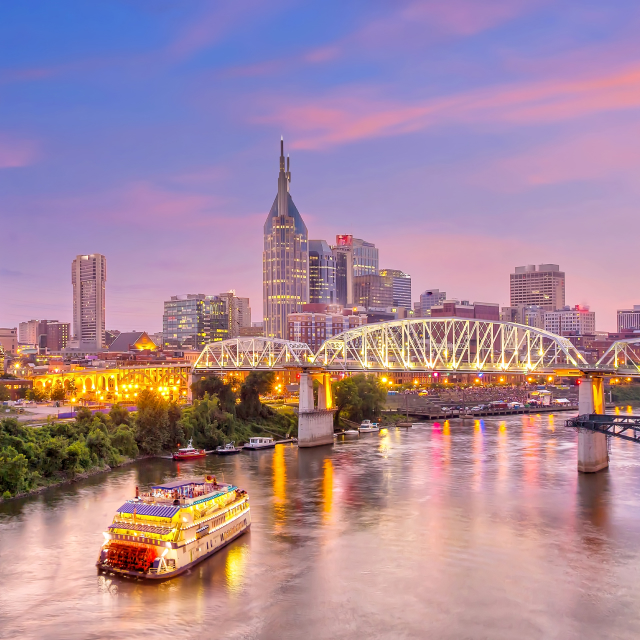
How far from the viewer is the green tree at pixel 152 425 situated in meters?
83.4

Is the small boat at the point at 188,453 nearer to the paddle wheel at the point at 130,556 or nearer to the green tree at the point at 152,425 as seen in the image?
the green tree at the point at 152,425

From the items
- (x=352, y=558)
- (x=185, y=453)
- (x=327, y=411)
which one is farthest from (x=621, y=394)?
(x=352, y=558)

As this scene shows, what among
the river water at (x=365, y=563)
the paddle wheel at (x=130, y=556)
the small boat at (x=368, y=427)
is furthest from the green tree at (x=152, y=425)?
the paddle wheel at (x=130, y=556)

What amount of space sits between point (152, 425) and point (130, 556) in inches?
1765

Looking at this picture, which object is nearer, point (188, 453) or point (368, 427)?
point (188, 453)

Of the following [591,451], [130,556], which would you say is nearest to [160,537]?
[130,556]

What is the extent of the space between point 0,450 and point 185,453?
23.0 meters

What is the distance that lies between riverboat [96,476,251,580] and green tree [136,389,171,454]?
1511 inches

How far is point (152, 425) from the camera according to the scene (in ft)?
279

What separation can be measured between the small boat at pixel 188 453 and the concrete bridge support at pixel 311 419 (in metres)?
16.2

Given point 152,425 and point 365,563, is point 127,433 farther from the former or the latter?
point 365,563

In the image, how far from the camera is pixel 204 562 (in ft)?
142

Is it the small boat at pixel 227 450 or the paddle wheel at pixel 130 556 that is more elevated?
the paddle wheel at pixel 130 556

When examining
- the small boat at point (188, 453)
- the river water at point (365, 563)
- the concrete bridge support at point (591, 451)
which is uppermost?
the concrete bridge support at point (591, 451)
